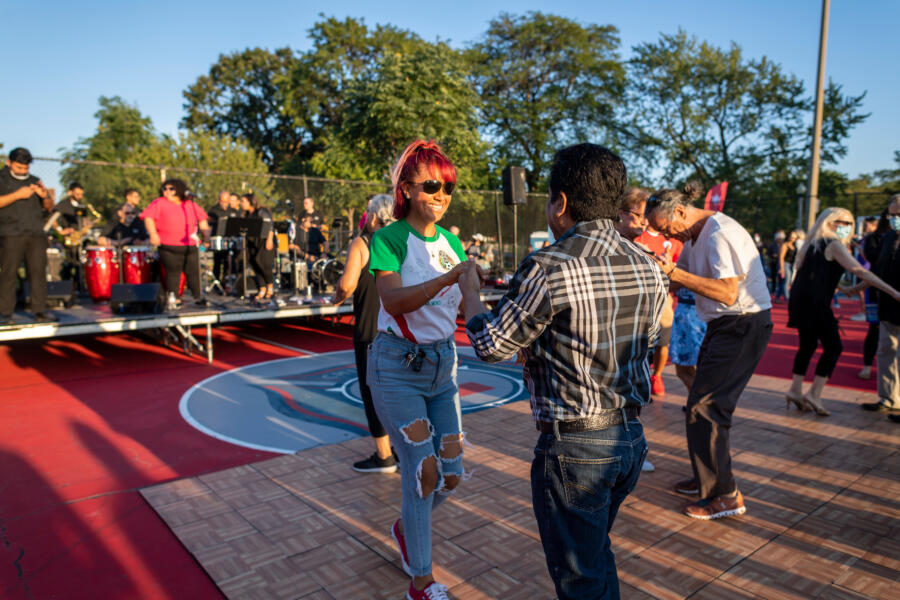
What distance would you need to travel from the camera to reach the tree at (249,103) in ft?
141

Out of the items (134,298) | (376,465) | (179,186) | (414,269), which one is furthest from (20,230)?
(414,269)

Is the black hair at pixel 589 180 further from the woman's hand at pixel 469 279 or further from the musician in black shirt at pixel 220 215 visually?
the musician in black shirt at pixel 220 215

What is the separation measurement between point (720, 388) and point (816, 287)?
8.97 feet

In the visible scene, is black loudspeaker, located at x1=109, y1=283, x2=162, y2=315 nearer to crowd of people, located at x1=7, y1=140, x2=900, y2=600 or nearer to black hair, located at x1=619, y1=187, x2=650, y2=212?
crowd of people, located at x1=7, y1=140, x2=900, y2=600

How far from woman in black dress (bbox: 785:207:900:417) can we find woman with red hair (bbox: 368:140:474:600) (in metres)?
4.28

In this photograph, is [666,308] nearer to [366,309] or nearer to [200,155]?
[366,309]

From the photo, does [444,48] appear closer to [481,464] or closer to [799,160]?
[481,464]

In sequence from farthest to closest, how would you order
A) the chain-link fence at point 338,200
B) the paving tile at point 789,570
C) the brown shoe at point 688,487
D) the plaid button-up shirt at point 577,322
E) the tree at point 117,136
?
1. the tree at point 117,136
2. the chain-link fence at point 338,200
3. the brown shoe at point 688,487
4. the paving tile at point 789,570
5. the plaid button-up shirt at point 577,322

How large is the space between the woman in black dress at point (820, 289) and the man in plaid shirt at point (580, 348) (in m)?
4.33

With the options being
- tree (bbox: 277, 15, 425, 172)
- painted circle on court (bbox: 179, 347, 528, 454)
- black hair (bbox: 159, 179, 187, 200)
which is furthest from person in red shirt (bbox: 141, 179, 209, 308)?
tree (bbox: 277, 15, 425, 172)

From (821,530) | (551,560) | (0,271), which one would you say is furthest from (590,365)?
(0,271)

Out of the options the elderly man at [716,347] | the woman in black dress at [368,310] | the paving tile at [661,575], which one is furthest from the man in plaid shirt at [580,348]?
the woman in black dress at [368,310]

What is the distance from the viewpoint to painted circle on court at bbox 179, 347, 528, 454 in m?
5.12

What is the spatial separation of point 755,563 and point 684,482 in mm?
911
